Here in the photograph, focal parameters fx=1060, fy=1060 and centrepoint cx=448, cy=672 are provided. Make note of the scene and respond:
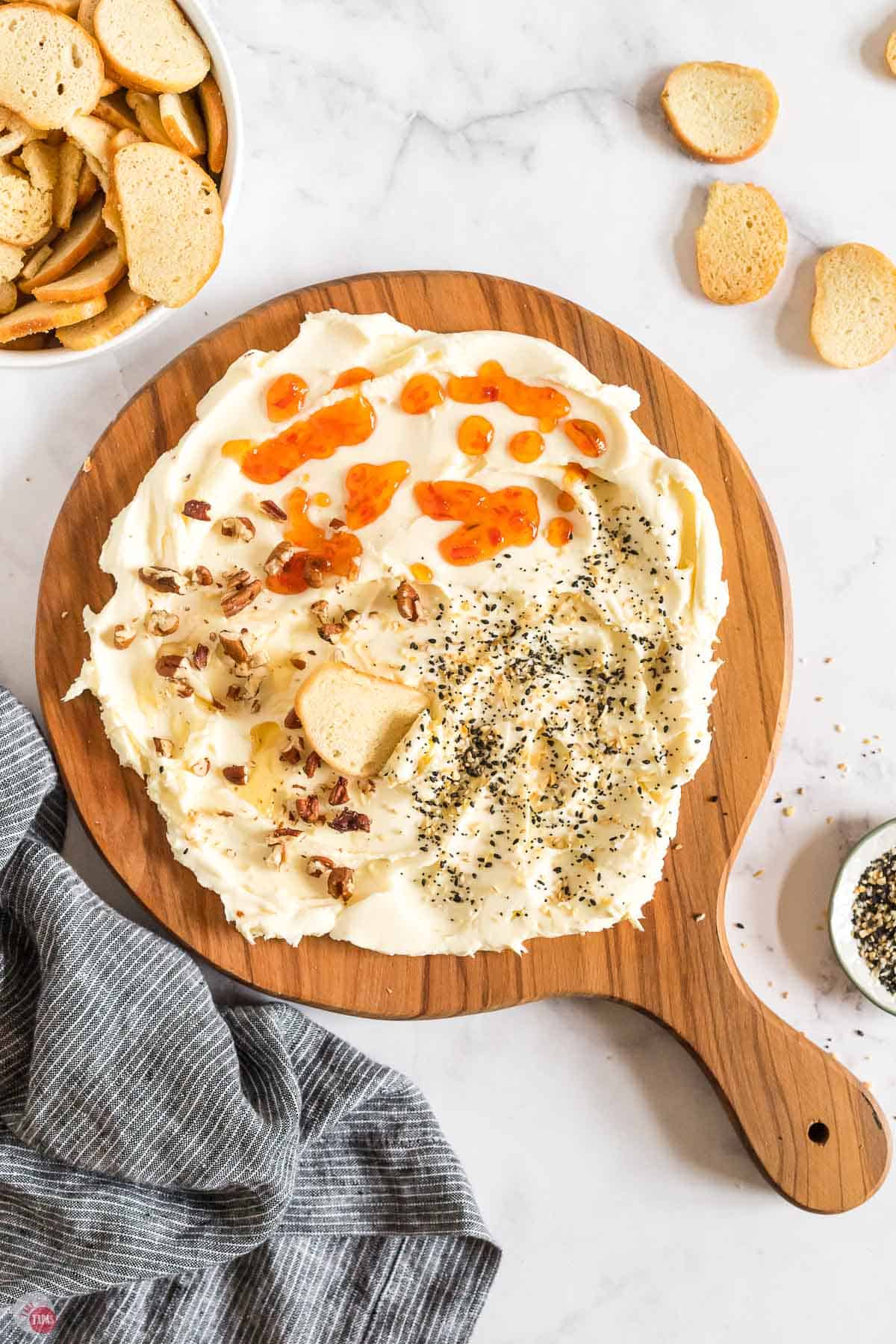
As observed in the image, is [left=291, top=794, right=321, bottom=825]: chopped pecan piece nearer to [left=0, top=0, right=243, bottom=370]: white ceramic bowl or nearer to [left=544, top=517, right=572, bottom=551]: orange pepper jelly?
[left=544, top=517, right=572, bottom=551]: orange pepper jelly

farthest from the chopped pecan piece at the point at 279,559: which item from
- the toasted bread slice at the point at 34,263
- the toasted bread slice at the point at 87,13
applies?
the toasted bread slice at the point at 87,13

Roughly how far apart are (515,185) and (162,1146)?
1723 millimetres

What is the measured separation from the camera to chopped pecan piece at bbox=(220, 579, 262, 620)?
166cm

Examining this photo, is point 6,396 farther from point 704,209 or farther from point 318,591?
point 704,209

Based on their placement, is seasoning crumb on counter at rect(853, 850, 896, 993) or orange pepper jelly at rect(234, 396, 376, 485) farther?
seasoning crumb on counter at rect(853, 850, 896, 993)

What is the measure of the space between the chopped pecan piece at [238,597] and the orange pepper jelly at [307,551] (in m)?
0.03

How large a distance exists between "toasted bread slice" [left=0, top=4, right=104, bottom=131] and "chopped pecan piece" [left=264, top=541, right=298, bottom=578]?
731 mm

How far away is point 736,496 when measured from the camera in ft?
5.93

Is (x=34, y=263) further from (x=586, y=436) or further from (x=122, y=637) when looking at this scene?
(x=586, y=436)

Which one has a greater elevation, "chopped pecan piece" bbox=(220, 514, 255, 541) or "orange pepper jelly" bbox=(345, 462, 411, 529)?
"orange pepper jelly" bbox=(345, 462, 411, 529)

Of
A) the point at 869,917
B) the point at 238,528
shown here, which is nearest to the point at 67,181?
the point at 238,528

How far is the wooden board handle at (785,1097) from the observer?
1805 mm

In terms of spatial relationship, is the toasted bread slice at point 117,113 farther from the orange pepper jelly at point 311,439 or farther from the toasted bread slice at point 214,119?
the orange pepper jelly at point 311,439
